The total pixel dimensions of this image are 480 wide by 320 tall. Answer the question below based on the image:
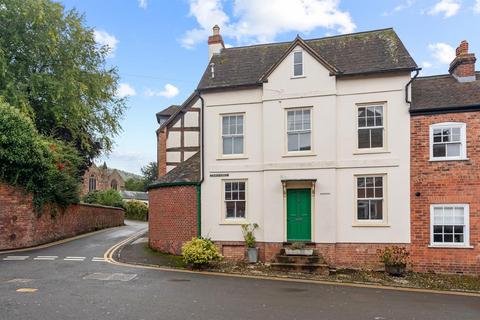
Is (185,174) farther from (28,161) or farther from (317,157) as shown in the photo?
(28,161)

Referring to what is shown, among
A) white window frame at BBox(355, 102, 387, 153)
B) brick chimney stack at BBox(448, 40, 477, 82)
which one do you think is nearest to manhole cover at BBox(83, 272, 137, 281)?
white window frame at BBox(355, 102, 387, 153)

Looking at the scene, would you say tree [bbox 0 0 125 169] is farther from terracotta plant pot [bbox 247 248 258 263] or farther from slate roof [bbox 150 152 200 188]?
terracotta plant pot [bbox 247 248 258 263]

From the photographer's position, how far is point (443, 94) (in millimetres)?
16031

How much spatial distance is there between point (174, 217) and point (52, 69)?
16.5 meters

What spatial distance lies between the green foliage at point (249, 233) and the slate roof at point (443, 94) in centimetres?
746

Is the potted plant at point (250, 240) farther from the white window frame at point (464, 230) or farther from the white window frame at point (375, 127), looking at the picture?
the white window frame at point (464, 230)

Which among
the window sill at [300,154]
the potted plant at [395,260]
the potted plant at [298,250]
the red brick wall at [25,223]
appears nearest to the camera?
the potted plant at [395,260]

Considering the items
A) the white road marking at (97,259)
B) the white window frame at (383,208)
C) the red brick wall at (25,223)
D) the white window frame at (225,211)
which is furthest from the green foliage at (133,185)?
the white window frame at (383,208)

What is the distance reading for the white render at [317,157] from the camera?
1558 cm

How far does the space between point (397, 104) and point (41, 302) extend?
1319 cm

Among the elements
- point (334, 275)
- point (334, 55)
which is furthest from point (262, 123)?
point (334, 275)

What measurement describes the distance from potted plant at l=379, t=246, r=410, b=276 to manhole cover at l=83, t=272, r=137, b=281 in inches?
336

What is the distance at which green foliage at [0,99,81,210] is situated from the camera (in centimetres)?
1811

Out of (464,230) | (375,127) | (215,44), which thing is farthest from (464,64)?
(215,44)
